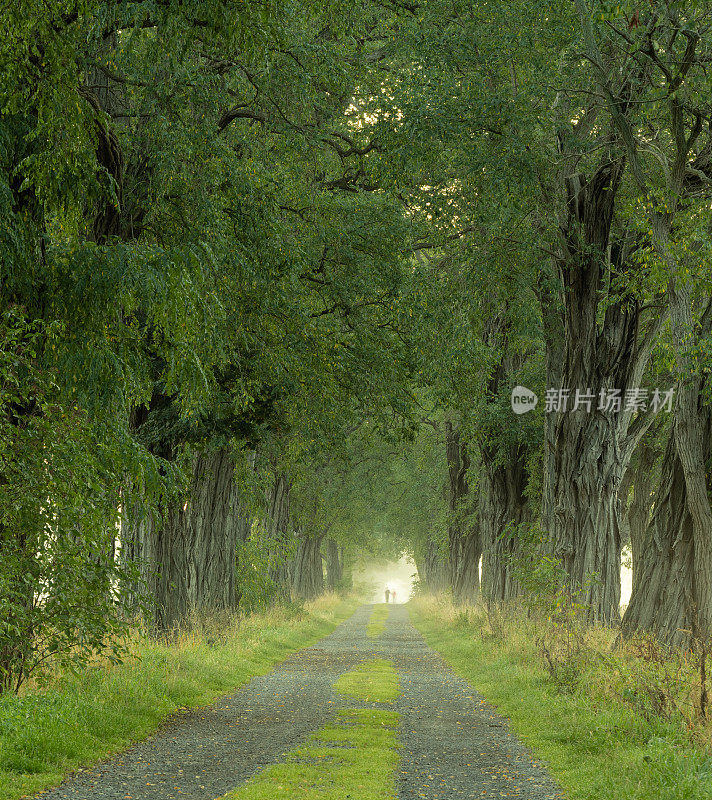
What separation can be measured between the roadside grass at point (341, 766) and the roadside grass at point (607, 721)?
4.94 feet

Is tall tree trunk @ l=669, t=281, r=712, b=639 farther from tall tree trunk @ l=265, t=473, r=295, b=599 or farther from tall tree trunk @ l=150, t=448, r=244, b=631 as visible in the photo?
tall tree trunk @ l=265, t=473, r=295, b=599

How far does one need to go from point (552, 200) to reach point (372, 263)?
318 cm

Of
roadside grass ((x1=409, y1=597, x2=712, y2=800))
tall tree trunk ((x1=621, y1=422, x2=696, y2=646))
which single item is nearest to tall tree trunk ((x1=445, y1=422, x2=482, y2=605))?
roadside grass ((x1=409, y1=597, x2=712, y2=800))

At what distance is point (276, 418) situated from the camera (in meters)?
15.7

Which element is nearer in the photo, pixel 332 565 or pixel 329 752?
pixel 329 752

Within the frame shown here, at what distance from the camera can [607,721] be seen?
8945 millimetres

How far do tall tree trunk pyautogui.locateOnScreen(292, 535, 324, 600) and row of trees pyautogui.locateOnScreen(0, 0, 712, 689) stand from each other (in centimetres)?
2312

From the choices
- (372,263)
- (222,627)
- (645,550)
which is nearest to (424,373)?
(372,263)

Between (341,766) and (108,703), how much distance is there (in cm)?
300

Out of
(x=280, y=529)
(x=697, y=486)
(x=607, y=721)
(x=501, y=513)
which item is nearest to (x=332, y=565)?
(x=280, y=529)

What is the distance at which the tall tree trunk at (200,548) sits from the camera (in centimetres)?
1662

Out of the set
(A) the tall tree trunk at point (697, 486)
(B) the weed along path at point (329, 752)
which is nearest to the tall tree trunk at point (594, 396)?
(A) the tall tree trunk at point (697, 486)

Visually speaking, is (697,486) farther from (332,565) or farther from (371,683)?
(332,565)

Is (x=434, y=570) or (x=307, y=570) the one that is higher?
(x=307, y=570)
